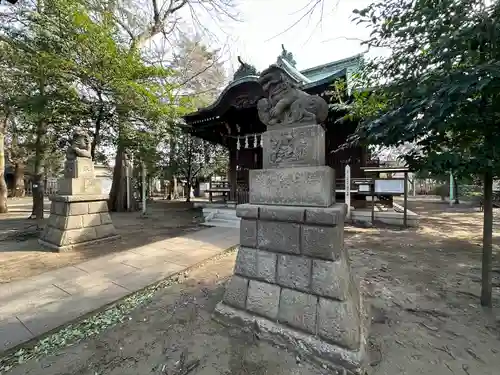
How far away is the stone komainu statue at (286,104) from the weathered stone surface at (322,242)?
3.28 ft

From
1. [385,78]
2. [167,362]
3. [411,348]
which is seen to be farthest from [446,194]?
[167,362]

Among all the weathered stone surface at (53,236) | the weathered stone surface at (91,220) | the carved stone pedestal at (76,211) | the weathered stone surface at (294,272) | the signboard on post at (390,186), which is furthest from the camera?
the signboard on post at (390,186)

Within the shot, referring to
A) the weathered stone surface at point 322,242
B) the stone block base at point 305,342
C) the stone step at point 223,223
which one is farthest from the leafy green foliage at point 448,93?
the stone step at point 223,223

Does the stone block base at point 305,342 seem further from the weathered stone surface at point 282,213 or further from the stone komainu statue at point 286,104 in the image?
the stone komainu statue at point 286,104

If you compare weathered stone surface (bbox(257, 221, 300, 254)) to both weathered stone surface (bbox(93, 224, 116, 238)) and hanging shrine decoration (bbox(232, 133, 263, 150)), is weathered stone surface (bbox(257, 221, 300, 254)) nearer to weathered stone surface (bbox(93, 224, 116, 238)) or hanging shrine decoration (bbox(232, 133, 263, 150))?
weathered stone surface (bbox(93, 224, 116, 238))

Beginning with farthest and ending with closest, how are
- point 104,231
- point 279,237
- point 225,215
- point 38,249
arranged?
point 225,215 < point 104,231 < point 38,249 < point 279,237

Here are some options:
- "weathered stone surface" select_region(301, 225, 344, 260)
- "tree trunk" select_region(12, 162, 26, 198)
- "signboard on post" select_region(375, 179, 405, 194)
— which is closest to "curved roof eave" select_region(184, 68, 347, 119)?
"signboard on post" select_region(375, 179, 405, 194)

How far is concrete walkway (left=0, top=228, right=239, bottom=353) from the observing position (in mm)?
2344

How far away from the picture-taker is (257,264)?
2.29 metres

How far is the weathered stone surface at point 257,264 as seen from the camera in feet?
7.29

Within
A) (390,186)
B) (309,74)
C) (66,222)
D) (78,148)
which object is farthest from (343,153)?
(66,222)

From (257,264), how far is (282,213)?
60 centimetres

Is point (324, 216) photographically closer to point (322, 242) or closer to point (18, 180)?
point (322, 242)

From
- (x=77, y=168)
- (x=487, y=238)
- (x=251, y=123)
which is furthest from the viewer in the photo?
(x=251, y=123)
